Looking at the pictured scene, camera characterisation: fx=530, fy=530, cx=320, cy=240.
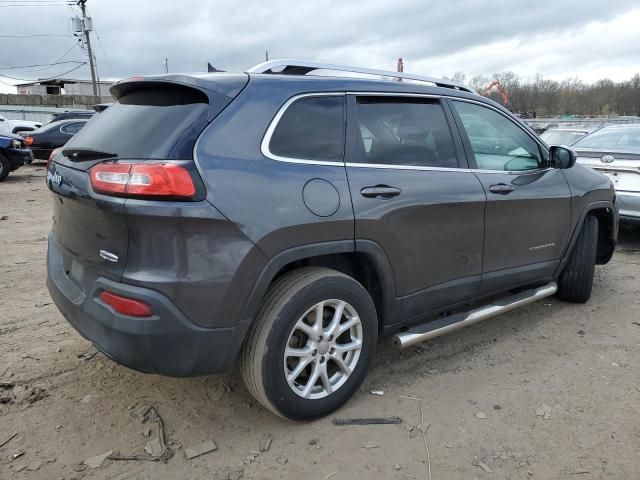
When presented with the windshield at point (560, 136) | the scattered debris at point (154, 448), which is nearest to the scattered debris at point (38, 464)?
the scattered debris at point (154, 448)

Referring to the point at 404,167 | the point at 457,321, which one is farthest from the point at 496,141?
the point at 457,321

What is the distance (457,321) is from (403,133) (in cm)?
125

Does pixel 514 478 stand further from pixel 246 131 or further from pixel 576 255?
pixel 576 255

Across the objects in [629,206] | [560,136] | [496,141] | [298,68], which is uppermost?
[298,68]

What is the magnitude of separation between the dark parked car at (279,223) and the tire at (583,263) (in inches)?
44.2

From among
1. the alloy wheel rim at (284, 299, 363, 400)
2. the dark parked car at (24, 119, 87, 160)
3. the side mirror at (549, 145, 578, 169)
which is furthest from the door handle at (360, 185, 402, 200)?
the dark parked car at (24, 119, 87, 160)

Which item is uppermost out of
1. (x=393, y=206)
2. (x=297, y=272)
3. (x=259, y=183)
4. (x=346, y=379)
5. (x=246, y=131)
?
(x=246, y=131)

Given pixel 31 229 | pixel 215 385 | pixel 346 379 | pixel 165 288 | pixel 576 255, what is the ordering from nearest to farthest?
pixel 165 288 < pixel 346 379 < pixel 215 385 < pixel 576 255 < pixel 31 229

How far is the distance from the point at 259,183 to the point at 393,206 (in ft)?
2.80

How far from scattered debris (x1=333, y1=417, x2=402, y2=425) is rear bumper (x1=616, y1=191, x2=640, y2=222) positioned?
4.65 meters

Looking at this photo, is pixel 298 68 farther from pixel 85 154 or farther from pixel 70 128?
pixel 70 128

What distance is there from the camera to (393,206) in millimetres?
2990

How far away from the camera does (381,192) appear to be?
2947 mm

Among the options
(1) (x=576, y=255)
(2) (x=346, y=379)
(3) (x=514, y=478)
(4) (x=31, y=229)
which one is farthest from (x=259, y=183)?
(4) (x=31, y=229)
